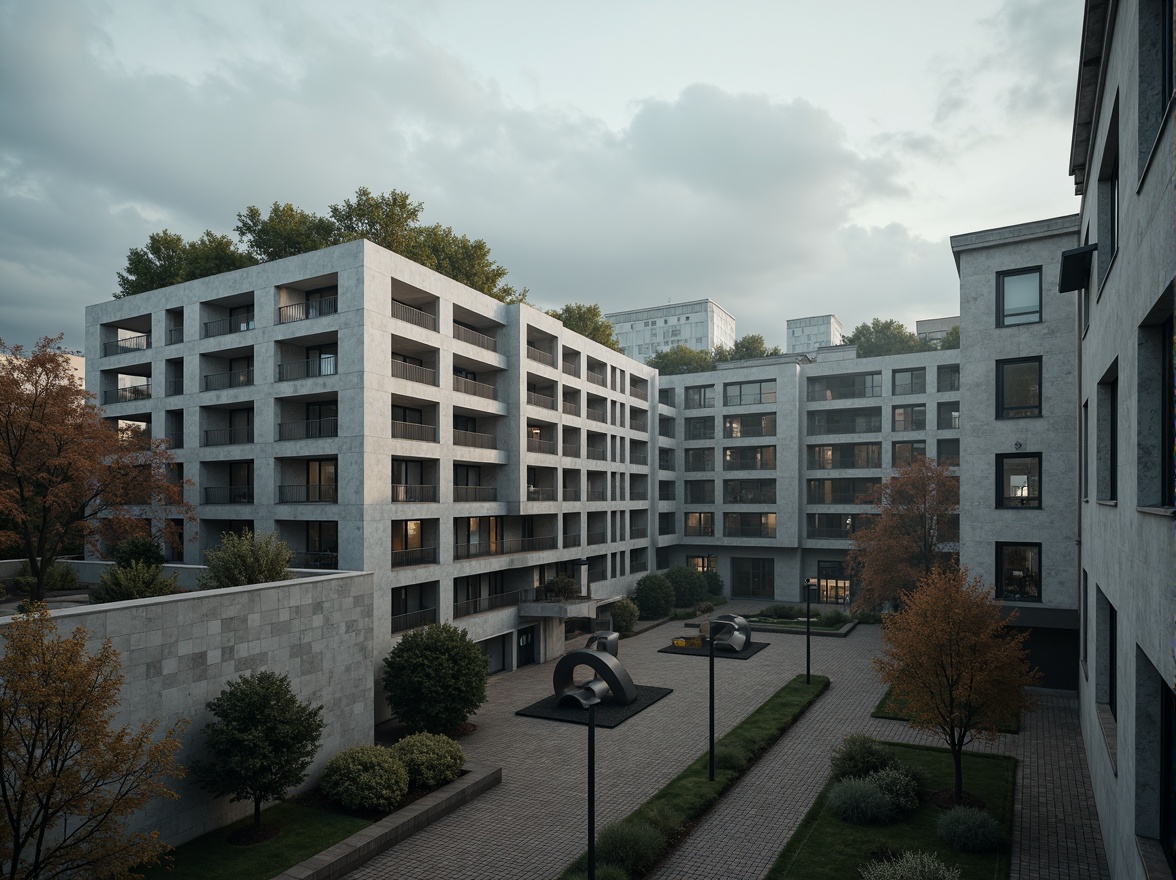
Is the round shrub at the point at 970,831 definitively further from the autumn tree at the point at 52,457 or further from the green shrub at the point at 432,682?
the autumn tree at the point at 52,457

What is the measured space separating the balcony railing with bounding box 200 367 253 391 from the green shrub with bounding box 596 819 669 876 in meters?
26.3

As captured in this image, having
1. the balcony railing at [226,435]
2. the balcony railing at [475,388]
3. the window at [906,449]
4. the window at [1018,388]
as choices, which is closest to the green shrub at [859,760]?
the window at [1018,388]

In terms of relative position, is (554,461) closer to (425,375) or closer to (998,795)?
(425,375)

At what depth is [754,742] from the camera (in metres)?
24.7

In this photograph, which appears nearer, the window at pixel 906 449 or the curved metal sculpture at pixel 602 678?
the curved metal sculpture at pixel 602 678

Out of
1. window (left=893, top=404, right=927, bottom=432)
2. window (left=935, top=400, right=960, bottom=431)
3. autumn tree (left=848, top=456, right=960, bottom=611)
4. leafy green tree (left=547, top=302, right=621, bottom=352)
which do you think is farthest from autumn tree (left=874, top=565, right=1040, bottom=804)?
leafy green tree (left=547, top=302, right=621, bottom=352)

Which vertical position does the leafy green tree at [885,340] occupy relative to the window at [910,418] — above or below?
above

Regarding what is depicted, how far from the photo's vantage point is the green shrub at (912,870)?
47.2 feet

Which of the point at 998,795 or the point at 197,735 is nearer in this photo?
the point at 197,735

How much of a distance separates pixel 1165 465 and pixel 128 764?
57.0ft

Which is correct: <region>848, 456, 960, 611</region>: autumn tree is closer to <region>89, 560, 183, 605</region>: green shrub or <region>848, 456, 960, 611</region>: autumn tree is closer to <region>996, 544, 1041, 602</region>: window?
<region>996, 544, 1041, 602</region>: window

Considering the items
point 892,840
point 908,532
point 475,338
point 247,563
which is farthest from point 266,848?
point 908,532

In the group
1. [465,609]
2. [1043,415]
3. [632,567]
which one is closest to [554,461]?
[465,609]

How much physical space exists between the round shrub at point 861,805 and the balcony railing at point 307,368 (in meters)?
24.4
